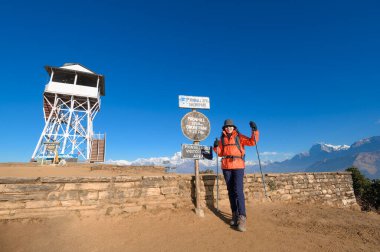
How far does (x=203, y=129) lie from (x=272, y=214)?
3053 mm

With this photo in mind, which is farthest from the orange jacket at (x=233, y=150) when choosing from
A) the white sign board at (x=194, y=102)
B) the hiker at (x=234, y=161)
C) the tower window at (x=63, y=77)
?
the tower window at (x=63, y=77)

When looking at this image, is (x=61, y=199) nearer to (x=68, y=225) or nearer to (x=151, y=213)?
(x=68, y=225)

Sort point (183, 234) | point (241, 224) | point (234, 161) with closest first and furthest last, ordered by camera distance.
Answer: point (183, 234), point (241, 224), point (234, 161)

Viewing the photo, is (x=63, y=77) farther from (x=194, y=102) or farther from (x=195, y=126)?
(x=195, y=126)

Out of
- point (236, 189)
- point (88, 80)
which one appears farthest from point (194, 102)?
point (88, 80)

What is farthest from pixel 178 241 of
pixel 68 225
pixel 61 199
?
pixel 61 199

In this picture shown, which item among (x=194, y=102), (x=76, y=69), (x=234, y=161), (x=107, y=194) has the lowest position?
(x=107, y=194)

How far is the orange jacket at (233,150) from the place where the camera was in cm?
486

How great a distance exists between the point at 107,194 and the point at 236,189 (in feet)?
10.3

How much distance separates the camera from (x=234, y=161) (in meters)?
4.86

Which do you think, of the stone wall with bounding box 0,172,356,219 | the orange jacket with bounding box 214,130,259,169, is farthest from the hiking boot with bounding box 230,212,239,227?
the stone wall with bounding box 0,172,356,219

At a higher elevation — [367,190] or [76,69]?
[76,69]

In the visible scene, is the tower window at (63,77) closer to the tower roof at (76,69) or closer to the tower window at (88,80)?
the tower roof at (76,69)

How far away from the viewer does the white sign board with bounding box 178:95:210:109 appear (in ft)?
20.1
